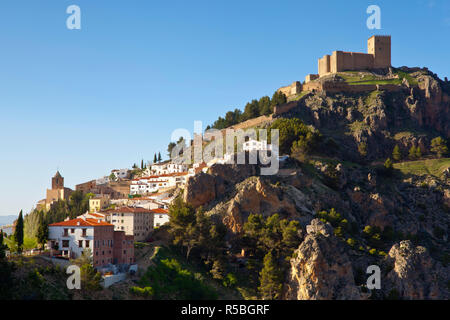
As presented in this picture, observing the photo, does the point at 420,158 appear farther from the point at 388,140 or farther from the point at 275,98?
the point at 275,98

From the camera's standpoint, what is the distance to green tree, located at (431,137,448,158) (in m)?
99.1

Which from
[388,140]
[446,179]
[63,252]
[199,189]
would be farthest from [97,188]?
[446,179]

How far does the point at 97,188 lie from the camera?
4149 inches

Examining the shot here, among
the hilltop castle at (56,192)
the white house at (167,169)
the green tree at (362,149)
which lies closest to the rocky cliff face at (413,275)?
the green tree at (362,149)

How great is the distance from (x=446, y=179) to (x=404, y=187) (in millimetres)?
7835

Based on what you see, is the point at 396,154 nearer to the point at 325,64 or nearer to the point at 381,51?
the point at 325,64

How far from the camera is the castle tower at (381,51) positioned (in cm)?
12586

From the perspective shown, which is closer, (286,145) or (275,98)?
(286,145)

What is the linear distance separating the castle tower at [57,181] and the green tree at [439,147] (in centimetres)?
7191

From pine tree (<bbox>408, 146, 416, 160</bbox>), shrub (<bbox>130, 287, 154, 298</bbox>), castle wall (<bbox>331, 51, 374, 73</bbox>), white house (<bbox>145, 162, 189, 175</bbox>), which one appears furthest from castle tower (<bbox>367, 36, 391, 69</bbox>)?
shrub (<bbox>130, 287, 154, 298</bbox>)

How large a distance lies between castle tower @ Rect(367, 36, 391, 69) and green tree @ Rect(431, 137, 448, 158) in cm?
3175

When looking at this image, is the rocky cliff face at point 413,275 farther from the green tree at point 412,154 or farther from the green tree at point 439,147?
the green tree at point 439,147

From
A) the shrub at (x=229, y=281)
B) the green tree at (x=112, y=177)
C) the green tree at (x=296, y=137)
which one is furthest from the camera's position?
the green tree at (x=112, y=177)

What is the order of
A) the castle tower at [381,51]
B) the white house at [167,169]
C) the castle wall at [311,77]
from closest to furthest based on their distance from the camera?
1. the white house at [167,169]
2. the castle wall at [311,77]
3. the castle tower at [381,51]
